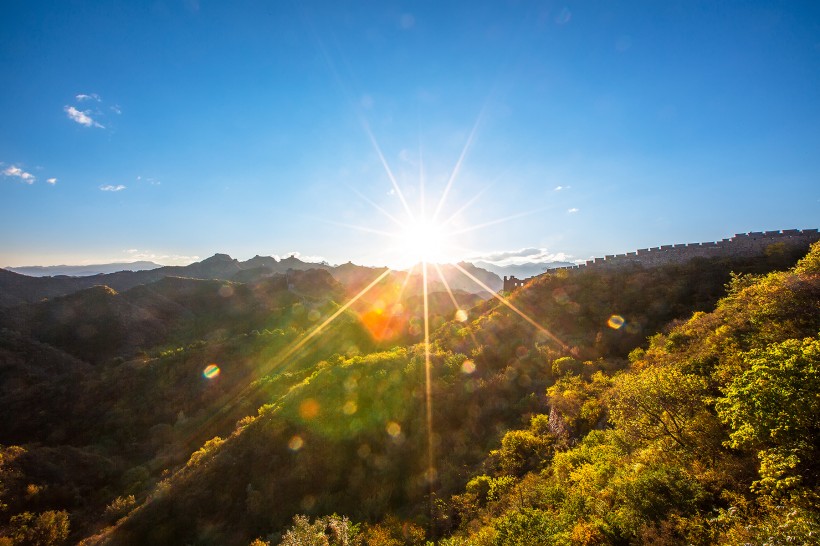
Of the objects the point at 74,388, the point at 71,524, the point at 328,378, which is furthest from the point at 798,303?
the point at 74,388

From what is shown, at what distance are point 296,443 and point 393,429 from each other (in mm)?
5682

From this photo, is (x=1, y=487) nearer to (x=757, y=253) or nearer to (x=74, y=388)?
(x=74, y=388)

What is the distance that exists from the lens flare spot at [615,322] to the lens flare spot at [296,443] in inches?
907

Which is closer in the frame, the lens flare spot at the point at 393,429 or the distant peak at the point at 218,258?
the lens flare spot at the point at 393,429

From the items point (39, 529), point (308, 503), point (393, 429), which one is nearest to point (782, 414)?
point (393, 429)

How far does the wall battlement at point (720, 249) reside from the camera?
87.6 ft

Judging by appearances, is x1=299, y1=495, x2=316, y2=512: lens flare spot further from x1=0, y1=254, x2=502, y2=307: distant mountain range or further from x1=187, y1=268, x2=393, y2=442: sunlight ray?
x1=0, y1=254, x2=502, y2=307: distant mountain range

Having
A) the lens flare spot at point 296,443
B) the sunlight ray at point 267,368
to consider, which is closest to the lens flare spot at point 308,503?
the lens flare spot at point 296,443

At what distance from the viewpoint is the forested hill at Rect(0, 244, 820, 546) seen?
7.50m

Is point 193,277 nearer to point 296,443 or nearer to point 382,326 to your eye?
point 382,326

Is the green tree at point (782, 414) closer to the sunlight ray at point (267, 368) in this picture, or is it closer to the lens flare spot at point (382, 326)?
the sunlight ray at point (267, 368)

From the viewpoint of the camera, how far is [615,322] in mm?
25859

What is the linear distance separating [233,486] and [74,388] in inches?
1430

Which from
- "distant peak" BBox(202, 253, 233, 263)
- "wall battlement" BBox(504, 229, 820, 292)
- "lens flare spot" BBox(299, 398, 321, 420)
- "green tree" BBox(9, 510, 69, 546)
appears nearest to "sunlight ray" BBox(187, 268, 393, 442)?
"green tree" BBox(9, 510, 69, 546)
